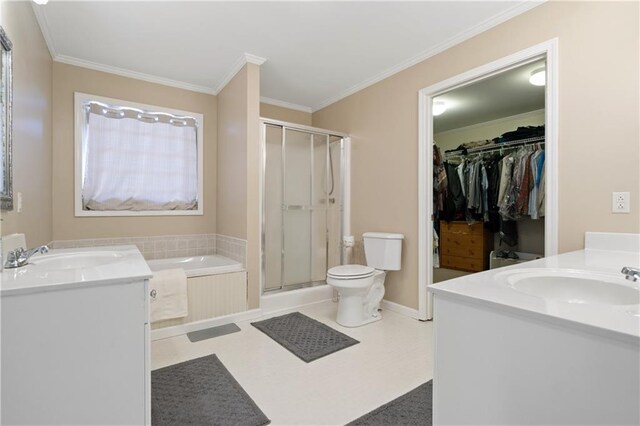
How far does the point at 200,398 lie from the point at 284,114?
324 cm

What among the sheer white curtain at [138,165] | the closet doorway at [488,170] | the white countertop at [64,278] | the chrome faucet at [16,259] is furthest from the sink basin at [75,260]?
the closet doorway at [488,170]

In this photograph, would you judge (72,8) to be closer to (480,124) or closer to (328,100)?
(328,100)

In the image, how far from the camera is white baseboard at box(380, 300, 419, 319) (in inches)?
112

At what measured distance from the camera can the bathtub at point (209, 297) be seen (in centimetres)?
254

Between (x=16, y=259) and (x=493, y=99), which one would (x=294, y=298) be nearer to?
(x=16, y=259)

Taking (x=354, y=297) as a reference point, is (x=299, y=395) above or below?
below

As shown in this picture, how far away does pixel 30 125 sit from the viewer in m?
2.05

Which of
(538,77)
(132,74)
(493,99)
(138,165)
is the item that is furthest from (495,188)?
(132,74)

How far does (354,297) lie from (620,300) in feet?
5.91

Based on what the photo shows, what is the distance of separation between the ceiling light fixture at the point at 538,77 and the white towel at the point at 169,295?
11.6 ft

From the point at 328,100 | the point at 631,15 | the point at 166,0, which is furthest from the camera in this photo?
the point at 328,100

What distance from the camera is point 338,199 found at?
11.9 ft

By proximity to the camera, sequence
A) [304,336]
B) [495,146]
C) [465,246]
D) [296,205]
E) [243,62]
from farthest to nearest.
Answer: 1. [465,246]
2. [495,146]
3. [296,205]
4. [243,62]
5. [304,336]

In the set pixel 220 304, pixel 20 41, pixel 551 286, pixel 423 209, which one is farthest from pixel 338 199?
pixel 20 41
